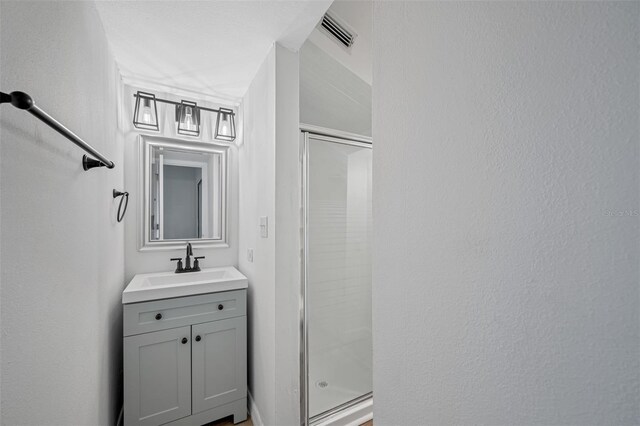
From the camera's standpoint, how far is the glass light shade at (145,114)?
6.21 ft

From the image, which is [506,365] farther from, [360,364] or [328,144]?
[360,364]

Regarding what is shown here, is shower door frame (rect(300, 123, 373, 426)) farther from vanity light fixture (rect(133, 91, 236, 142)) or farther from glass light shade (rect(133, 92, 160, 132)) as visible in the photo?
glass light shade (rect(133, 92, 160, 132))

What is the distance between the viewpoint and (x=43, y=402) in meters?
0.76

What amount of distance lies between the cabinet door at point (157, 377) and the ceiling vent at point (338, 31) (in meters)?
2.02

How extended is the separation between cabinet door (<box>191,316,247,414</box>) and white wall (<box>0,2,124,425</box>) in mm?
462

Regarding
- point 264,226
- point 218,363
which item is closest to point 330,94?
point 264,226

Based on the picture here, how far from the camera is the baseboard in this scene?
1.70m

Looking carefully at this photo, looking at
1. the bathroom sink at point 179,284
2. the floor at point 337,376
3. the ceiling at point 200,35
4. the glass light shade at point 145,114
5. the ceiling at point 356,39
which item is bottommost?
the floor at point 337,376

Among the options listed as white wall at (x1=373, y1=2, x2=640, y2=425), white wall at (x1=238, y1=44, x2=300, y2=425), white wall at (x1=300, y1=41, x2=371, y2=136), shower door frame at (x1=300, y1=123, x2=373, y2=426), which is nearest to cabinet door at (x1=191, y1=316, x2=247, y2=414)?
white wall at (x1=238, y1=44, x2=300, y2=425)

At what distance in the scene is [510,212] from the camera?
45cm

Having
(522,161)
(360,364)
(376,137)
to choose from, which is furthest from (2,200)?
(360,364)

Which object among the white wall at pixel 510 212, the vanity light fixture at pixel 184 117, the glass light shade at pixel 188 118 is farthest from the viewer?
the glass light shade at pixel 188 118

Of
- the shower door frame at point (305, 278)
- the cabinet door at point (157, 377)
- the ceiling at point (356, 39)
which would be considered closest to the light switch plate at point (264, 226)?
the shower door frame at point (305, 278)

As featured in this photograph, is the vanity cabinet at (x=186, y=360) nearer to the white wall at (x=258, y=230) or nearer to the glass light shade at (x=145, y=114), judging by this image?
the white wall at (x=258, y=230)
